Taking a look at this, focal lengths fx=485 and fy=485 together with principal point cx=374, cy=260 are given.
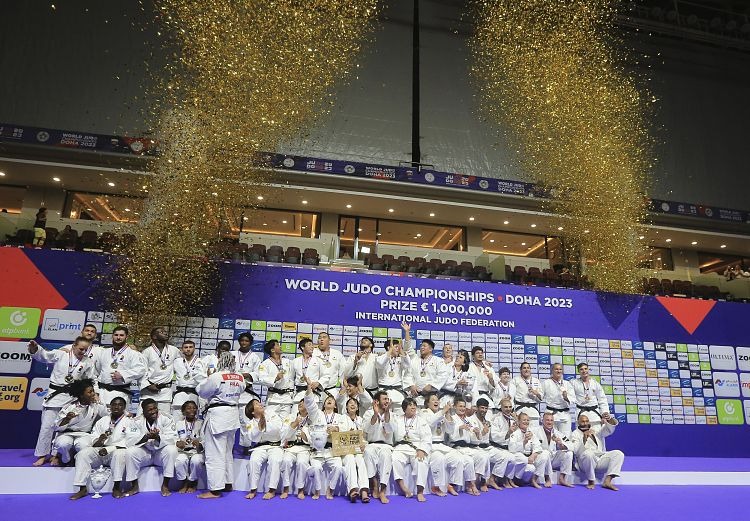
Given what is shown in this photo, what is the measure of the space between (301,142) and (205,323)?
7344 millimetres

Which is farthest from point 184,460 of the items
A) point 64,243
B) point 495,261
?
point 495,261

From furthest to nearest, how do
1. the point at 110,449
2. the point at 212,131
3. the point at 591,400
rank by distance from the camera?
the point at 212,131 < the point at 591,400 < the point at 110,449

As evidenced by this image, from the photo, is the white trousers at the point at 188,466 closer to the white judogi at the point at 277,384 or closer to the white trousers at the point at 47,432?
the white judogi at the point at 277,384

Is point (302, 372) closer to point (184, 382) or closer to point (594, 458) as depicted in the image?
point (184, 382)

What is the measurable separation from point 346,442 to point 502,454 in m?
2.13

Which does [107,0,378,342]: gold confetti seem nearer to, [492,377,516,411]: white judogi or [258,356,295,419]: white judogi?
[258,356,295,419]: white judogi

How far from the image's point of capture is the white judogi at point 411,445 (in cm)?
570

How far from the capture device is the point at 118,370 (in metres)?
6.18

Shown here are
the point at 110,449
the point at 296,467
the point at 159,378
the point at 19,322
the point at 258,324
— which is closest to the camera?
the point at 110,449

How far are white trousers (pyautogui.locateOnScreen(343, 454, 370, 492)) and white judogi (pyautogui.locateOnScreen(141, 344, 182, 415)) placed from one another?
2543 mm

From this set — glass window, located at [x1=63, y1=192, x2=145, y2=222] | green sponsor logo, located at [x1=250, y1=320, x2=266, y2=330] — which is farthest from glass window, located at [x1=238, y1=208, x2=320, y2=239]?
green sponsor logo, located at [x1=250, y1=320, x2=266, y2=330]

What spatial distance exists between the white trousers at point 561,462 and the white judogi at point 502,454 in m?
0.45

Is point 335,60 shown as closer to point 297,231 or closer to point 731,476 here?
point 297,231

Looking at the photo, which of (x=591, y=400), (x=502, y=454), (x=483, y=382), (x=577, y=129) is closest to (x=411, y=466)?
(x=502, y=454)
